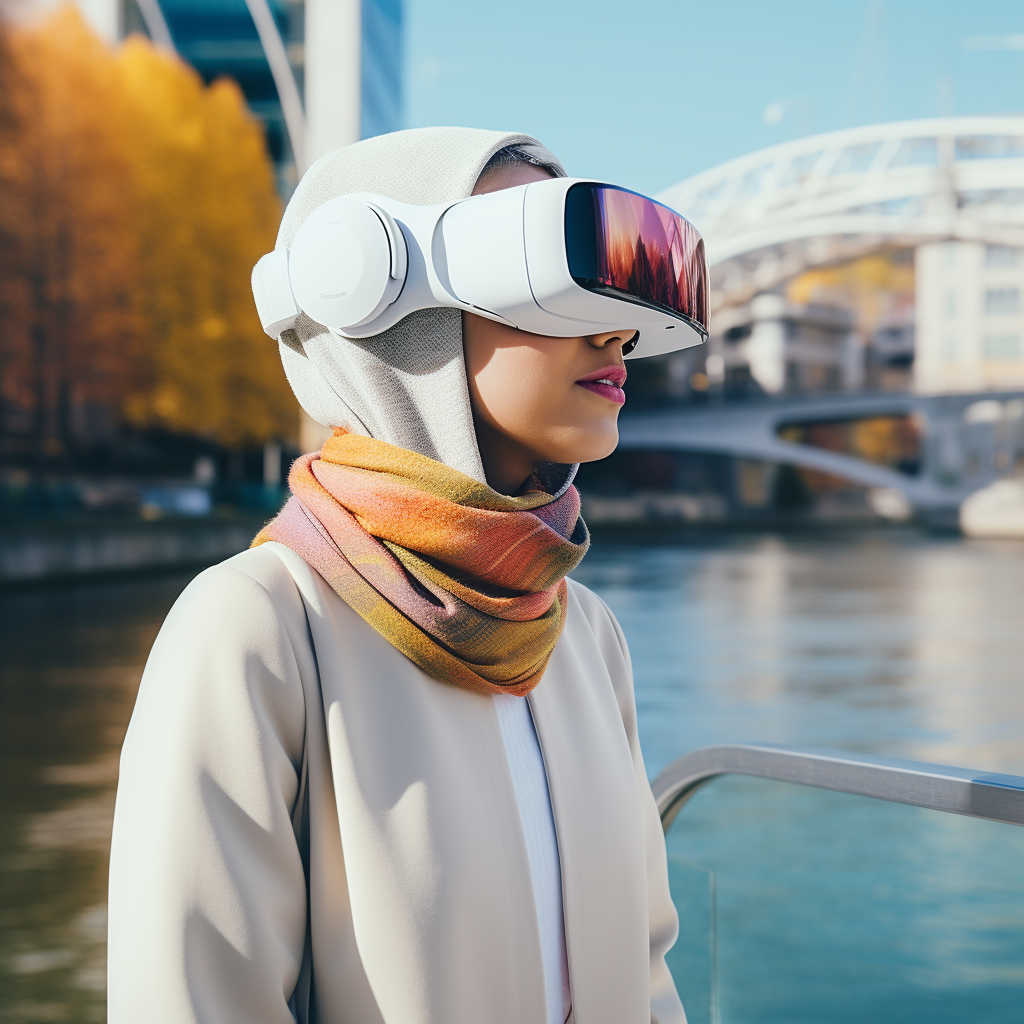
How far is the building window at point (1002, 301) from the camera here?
69.1m

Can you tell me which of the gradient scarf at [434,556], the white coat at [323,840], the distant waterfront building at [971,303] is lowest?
the white coat at [323,840]

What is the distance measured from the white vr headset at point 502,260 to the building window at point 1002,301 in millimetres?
74131

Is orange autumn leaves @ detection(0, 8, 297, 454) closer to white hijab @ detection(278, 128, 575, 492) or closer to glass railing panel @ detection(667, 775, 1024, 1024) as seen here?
glass railing panel @ detection(667, 775, 1024, 1024)

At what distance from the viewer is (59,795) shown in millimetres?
5691

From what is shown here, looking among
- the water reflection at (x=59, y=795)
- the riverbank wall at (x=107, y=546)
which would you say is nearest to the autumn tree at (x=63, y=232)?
the riverbank wall at (x=107, y=546)

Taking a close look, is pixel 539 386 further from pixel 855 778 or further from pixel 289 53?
pixel 289 53

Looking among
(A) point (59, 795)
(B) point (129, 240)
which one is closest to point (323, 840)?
(A) point (59, 795)

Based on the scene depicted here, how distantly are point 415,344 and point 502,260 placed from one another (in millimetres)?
122

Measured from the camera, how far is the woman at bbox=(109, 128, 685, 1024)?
36.9 inches

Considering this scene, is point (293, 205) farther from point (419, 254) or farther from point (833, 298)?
point (833, 298)

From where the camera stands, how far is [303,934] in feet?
3.31

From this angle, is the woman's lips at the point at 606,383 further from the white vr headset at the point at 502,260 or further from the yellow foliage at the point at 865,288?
the yellow foliage at the point at 865,288

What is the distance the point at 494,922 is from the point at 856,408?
50441 millimetres

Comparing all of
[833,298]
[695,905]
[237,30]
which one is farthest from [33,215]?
[833,298]
